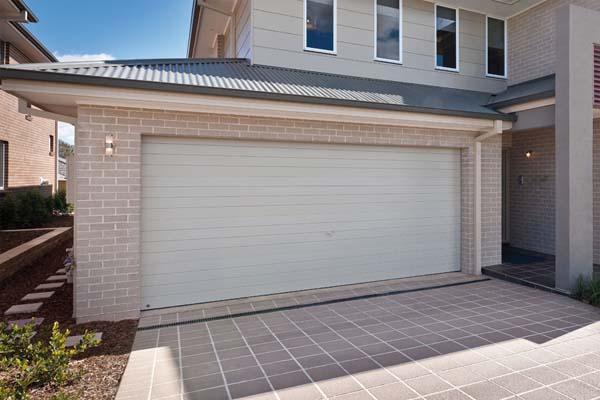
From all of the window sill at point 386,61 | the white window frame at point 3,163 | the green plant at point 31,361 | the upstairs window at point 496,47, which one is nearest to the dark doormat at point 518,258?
the upstairs window at point 496,47

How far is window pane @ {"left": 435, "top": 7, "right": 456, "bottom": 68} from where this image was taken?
8.94 metres

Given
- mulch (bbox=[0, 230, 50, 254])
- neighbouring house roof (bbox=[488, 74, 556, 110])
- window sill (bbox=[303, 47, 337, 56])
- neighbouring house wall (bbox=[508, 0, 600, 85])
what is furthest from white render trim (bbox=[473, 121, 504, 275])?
mulch (bbox=[0, 230, 50, 254])

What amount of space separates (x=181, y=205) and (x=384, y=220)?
3.67 metres

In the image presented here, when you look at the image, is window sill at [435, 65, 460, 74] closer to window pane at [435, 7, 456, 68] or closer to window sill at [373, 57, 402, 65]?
window pane at [435, 7, 456, 68]

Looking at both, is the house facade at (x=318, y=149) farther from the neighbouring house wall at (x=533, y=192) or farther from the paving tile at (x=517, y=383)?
the paving tile at (x=517, y=383)

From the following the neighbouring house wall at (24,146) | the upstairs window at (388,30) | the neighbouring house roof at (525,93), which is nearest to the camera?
the neighbouring house roof at (525,93)

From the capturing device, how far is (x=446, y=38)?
904 centimetres

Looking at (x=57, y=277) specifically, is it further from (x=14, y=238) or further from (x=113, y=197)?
(x=113, y=197)

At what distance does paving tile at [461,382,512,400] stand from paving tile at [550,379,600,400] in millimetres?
499

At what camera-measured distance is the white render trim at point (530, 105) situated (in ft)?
22.4

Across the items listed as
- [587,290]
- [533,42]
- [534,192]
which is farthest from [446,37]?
[587,290]

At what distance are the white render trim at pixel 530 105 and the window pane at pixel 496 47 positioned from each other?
8.04 feet

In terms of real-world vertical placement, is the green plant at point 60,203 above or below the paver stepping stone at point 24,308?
above

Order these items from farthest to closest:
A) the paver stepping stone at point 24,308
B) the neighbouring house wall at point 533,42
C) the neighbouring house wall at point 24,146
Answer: the neighbouring house wall at point 24,146, the neighbouring house wall at point 533,42, the paver stepping stone at point 24,308
